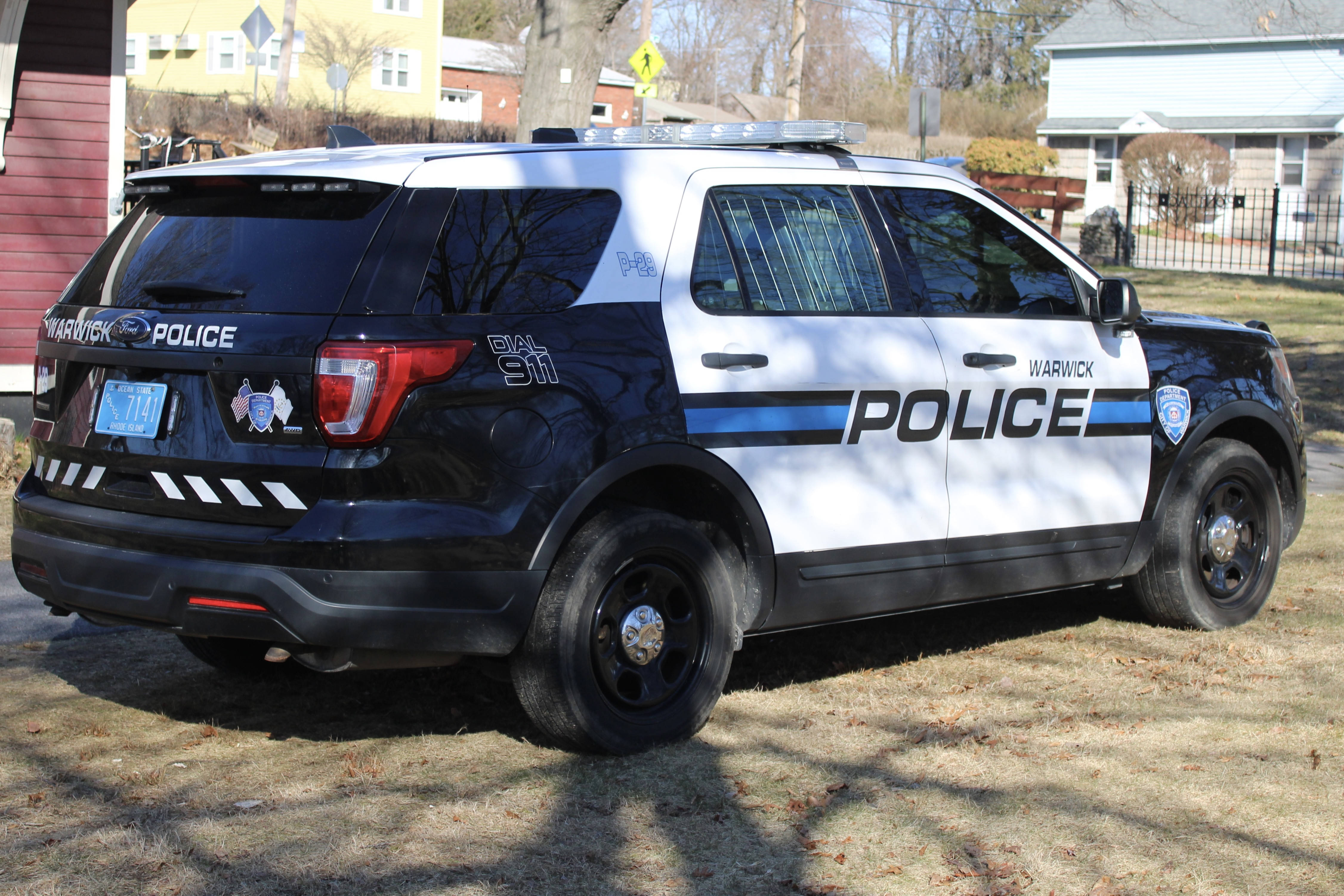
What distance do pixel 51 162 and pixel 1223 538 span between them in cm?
896

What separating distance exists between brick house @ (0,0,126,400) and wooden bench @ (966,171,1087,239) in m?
11.1

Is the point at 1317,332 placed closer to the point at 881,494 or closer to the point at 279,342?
the point at 881,494

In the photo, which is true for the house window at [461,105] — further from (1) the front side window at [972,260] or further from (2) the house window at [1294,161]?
(1) the front side window at [972,260]

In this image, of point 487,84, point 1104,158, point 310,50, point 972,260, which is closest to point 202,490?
point 972,260

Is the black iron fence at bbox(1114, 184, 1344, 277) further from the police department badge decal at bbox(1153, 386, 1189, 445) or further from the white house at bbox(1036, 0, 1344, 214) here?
the police department badge decal at bbox(1153, 386, 1189, 445)

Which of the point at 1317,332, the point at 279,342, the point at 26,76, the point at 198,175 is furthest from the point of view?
the point at 1317,332

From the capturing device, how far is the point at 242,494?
12.9 ft

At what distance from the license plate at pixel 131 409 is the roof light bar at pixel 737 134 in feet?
5.50

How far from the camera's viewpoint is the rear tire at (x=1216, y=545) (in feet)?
19.7

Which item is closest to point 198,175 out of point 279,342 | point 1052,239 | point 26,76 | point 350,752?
point 279,342

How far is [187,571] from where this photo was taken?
3.97 metres

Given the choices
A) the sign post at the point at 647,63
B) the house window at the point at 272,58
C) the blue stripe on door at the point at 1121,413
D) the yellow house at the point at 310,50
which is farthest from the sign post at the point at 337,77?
the blue stripe on door at the point at 1121,413

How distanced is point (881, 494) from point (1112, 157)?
40248mm

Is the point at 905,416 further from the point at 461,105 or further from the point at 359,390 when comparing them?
the point at 461,105
